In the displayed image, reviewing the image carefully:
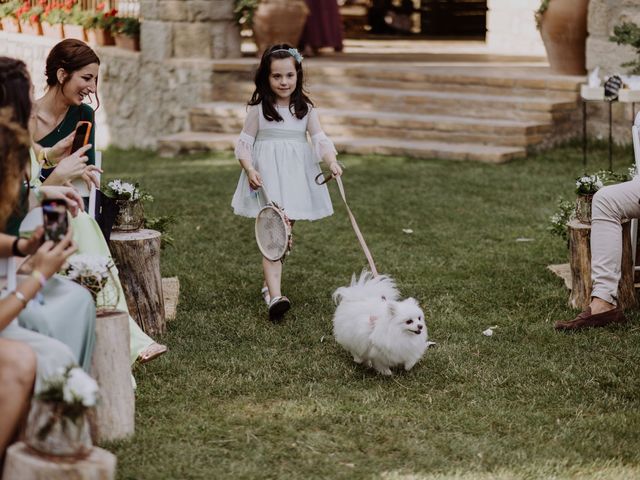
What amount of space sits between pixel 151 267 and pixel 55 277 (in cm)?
157

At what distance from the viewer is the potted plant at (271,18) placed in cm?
1208

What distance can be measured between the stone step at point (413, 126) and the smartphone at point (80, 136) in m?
6.09

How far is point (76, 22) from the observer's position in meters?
13.5

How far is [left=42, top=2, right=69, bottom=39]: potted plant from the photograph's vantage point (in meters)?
13.7

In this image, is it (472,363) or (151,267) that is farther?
(151,267)

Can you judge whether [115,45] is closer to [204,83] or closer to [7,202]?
[204,83]

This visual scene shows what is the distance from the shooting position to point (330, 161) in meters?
5.57

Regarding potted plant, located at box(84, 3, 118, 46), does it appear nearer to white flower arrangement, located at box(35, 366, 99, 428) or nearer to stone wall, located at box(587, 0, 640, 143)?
stone wall, located at box(587, 0, 640, 143)

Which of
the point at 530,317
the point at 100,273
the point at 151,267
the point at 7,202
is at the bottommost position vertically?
the point at 530,317

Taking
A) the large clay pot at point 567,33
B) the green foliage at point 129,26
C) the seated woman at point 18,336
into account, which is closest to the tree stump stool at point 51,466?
the seated woman at point 18,336

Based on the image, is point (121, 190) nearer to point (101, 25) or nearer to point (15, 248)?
point (15, 248)

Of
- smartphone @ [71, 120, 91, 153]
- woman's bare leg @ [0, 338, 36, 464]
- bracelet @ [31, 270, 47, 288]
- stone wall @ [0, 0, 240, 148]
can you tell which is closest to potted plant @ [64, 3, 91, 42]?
stone wall @ [0, 0, 240, 148]

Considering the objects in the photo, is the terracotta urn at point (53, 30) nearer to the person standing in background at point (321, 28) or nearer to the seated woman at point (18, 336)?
the person standing in background at point (321, 28)

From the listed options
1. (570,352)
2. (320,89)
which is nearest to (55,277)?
(570,352)
